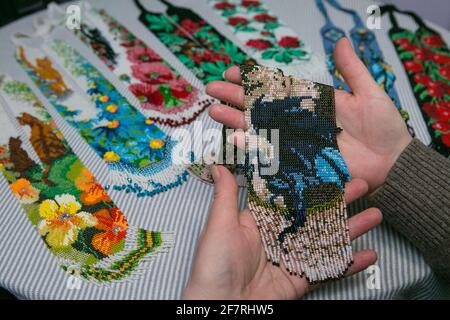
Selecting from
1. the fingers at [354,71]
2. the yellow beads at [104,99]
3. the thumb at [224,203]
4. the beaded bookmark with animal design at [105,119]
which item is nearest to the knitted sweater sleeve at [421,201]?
the fingers at [354,71]

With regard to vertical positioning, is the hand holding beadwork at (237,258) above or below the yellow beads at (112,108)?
above

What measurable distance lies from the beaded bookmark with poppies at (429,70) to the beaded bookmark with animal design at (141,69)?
0.51 metres

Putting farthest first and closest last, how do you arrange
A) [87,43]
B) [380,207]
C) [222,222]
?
1. [87,43]
2. [380,207]
3. [222,222]

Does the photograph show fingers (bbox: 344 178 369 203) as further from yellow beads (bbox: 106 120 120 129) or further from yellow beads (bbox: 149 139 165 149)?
yellow beads (bbox: 106 120 120 129)

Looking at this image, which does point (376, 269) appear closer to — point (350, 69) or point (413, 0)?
point (350, 69)

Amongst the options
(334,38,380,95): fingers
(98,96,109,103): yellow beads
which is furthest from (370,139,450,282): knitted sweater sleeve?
(98,96,109,103): yellow beads

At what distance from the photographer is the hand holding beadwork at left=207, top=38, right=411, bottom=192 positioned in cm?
82

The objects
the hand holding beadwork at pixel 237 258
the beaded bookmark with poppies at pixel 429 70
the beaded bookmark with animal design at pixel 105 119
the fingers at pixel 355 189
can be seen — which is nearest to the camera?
the hand holding beadwork at pixel 237 258

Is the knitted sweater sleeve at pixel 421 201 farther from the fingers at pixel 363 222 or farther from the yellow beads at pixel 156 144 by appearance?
the yellow beads at pixel 156 144

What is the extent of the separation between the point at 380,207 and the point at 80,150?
0.60m

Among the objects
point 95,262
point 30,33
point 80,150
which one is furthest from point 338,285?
point 30,33

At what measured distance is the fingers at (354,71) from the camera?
2.80 feet

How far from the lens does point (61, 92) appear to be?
1034 millimetres

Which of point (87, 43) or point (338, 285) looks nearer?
point (338, 285)
